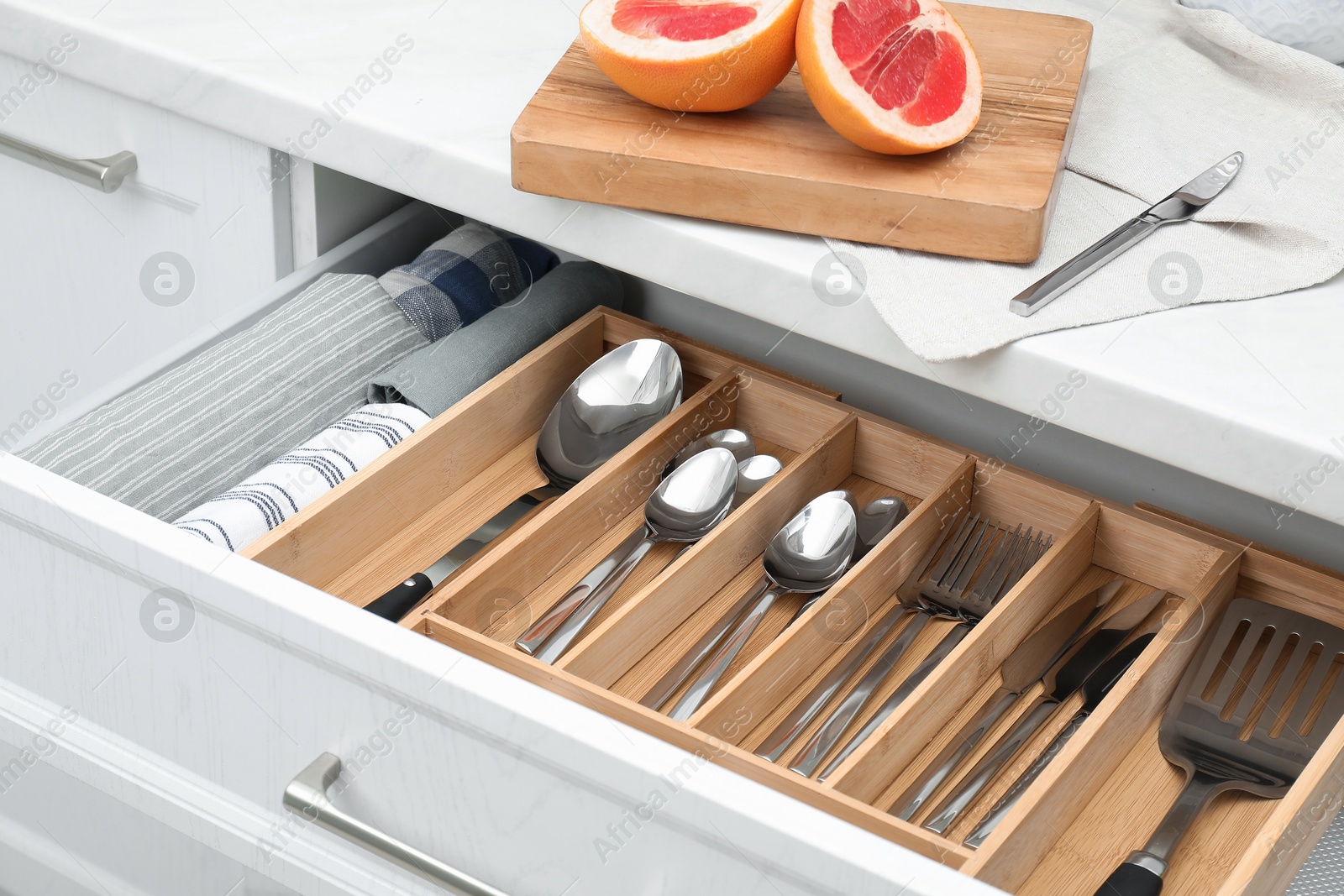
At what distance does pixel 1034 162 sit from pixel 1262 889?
40 cm

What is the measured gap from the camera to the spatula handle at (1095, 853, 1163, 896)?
0.63 metres

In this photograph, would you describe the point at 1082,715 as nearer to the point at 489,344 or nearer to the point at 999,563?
the point at 999,563

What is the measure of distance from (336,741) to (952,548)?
39cm

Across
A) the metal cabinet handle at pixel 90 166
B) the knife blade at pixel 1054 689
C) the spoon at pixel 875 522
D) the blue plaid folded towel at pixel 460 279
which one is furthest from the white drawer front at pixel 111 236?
the knife blade at pixel 1054 689

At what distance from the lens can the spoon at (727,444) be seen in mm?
898

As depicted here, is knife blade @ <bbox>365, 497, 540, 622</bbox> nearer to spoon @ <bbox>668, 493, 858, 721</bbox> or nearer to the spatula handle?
spoon @ <bbox>668, 493, 858, 721</bbox>

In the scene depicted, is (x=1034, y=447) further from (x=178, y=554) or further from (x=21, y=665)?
(x=21, y=665)

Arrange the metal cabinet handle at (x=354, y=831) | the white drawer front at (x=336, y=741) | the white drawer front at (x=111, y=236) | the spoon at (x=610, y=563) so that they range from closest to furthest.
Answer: the white drawer front at (x=336, y=741) < the metal cabinet handle at (x=354, y=831) < the spoon at (x=610, y=563) < the white drawer front at (x=111, y=236)

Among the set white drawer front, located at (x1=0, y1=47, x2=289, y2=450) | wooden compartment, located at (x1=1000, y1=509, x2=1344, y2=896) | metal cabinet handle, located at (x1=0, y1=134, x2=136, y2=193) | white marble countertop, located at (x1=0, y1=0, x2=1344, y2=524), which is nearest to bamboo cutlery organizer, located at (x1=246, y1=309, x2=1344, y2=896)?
wooden compartment, located at (x1=1000, y1=509, x2=1344, y2=896)

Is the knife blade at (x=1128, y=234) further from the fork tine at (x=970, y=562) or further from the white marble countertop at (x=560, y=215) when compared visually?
the fork tine at (x=970, y=562)

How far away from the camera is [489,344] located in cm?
91

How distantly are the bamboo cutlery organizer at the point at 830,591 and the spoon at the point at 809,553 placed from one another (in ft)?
0.05

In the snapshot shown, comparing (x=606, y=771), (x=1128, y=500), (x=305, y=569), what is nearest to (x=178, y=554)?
(x=305, y=569)

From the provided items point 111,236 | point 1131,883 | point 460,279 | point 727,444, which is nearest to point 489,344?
point 460,279
